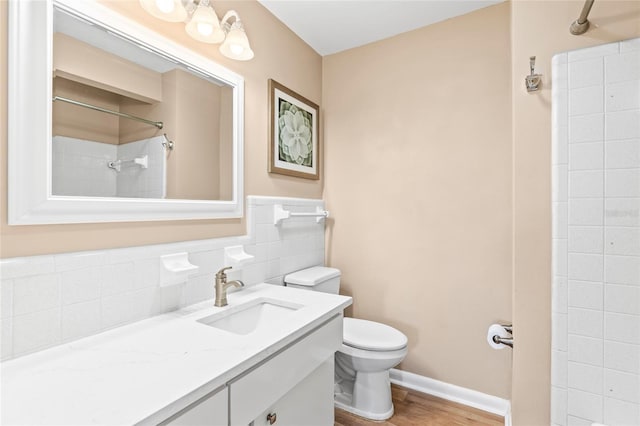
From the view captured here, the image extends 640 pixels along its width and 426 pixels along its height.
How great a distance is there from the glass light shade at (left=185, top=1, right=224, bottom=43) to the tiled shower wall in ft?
2.88

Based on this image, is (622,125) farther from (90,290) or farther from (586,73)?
(90,290)

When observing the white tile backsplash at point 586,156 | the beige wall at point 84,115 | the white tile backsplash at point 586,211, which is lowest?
the white tile backsplash at point 586,211

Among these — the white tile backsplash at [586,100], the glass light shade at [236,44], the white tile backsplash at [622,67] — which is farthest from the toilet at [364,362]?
the white tile backsplash at [622,67]

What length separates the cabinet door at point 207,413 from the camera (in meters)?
0.67

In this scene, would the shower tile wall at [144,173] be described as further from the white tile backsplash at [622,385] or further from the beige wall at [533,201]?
the white tile backsplash at [622,385]

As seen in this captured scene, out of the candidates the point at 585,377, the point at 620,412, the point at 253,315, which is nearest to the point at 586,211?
the point at 585,377

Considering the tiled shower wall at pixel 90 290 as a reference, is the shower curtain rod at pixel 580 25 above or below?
above

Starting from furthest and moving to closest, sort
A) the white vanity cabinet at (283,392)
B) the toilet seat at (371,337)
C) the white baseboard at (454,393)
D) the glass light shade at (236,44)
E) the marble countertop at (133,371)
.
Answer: the white baseboard at (454,393)
the toilet seat at (371,337)
the glass light shade at (236,44)
the white vanity cabinet at (283,392)
the marble countertop at (133,371)

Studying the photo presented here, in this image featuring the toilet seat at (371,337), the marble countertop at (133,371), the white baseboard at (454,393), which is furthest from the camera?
the white baseboard at (454,393)

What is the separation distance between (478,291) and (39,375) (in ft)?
6.40

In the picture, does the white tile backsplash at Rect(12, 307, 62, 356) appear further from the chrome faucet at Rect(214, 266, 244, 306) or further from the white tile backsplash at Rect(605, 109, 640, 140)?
the white tile backsplash at Rect(605, 109, 640, 140)

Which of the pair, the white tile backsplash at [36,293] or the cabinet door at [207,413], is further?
the white tile backsplash at [36,293]

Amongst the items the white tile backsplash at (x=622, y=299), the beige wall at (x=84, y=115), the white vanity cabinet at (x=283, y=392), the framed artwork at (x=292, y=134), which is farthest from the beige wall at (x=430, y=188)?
the beige wall at (x=84, y=115)

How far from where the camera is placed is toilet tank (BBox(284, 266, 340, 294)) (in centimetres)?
180
